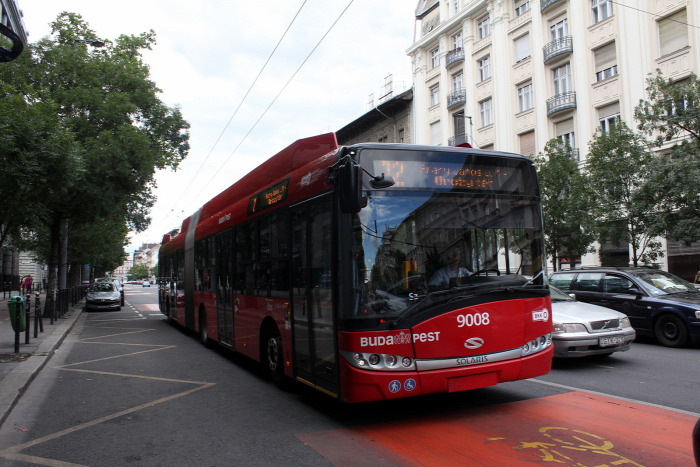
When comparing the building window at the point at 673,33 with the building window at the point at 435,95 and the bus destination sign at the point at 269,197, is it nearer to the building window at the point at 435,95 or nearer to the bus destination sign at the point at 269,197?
the building window at the point at 435,95

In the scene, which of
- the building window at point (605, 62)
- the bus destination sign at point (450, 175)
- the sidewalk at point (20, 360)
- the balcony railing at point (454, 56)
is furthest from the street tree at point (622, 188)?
the balcony railing at point (454, 56)

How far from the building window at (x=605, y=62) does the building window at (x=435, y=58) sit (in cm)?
1245

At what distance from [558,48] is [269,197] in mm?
23663

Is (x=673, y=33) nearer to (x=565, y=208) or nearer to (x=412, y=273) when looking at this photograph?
(x=565, y=208)

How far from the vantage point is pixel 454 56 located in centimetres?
3372

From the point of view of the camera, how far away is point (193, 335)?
14594 mm

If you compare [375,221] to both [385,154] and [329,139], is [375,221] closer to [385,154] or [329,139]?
[385,154]

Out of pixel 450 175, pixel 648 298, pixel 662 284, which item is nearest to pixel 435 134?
pixel 662 284

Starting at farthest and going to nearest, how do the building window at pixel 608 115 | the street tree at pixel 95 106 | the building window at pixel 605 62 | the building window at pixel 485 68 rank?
1. the building window at pixel 485 68
2. the building window at pixel 605 62
3. the building window at pixel 608 115
4. the street tree at pixel 95 106

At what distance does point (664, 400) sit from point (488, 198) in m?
3.18

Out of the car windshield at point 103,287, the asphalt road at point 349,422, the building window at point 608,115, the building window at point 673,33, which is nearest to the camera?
the asphalt road at point 349,422

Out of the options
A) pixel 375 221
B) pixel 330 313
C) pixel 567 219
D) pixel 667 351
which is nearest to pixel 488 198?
pixel 375 221

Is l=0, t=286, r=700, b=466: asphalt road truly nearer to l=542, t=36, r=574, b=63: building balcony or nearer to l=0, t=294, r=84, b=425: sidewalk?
l=0, t=294, r=84, b=425: sidewalk

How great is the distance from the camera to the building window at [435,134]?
34750 millimetres
